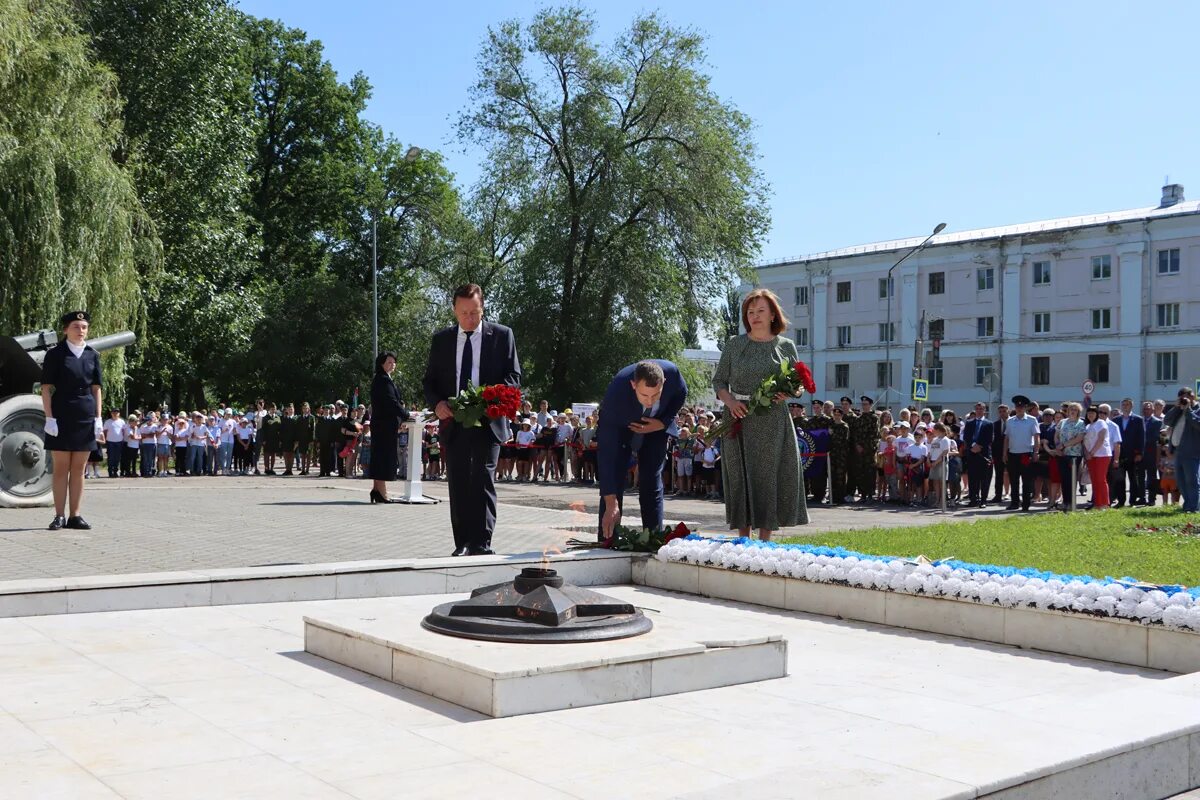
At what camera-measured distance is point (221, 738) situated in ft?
14.1

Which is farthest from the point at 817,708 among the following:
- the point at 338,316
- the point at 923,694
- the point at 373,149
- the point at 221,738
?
the point at 373,149

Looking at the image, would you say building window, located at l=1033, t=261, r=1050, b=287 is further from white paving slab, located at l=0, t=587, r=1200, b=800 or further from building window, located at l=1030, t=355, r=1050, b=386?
white paving slab, located at l=0, t=587, r=1200, b=800

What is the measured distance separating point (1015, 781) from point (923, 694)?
70.1 inches

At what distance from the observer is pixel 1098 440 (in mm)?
18766

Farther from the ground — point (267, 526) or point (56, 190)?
point (56, 190)

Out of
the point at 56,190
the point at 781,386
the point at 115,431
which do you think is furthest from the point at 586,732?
the point at 115,431

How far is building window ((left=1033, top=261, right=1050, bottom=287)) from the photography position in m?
69.8

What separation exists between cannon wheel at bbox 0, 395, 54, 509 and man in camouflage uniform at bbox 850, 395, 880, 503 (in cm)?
1308

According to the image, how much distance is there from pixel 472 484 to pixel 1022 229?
2729 inches

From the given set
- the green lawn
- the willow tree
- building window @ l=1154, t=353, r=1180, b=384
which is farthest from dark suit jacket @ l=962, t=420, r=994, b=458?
building window @ l=1154, t=353, r=1180, b=384

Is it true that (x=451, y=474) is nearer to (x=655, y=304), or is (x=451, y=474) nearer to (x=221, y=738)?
(x=221, y=738)

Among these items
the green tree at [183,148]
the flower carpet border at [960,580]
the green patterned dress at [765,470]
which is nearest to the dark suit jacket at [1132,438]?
the green patterned dress at [765,470]

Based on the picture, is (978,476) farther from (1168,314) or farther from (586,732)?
(1168,314)

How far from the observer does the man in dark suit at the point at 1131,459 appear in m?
20.3
